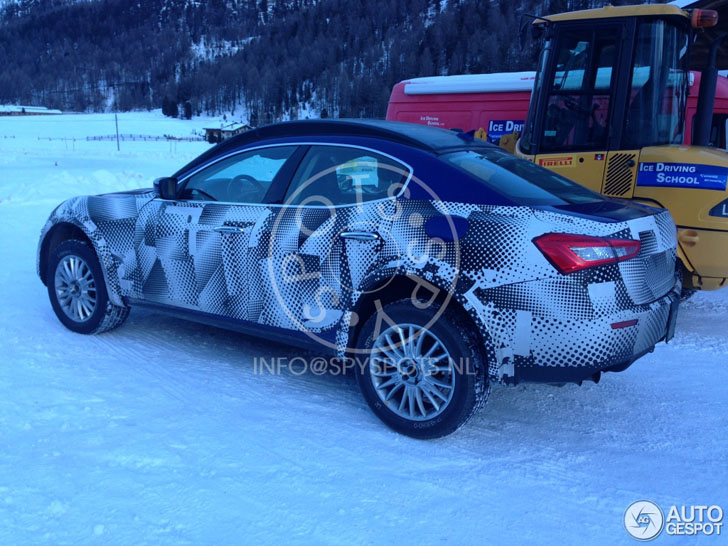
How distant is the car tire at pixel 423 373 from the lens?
317 centimetres

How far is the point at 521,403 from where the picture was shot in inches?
154

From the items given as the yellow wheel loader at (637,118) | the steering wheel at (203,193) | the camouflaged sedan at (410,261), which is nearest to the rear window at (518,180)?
the camouflaged sedan at (410,261)

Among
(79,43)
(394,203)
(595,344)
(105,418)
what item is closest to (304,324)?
(394,203)

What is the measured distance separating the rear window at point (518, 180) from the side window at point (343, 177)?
1.10ft

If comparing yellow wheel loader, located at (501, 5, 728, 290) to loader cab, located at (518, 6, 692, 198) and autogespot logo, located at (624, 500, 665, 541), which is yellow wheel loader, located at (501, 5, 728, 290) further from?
autogespot logo, located at (624, 500, 665, 541)

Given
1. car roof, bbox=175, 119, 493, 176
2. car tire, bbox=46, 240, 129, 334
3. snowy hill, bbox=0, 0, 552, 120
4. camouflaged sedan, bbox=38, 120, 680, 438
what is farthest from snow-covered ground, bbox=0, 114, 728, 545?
snowy hill, bbox=0, 0, 552, 120

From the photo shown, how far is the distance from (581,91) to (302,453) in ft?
14.2

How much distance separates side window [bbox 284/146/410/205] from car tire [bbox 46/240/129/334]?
184cm

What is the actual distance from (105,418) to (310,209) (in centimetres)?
163

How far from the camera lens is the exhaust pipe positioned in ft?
18.4

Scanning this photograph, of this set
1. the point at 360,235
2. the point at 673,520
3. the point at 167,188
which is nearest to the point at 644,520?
the point at 673,520

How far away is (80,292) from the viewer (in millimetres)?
4824

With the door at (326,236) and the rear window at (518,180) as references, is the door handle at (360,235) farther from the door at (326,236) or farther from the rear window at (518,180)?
the rear window at (518,180)

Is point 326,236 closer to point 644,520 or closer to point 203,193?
point 203,193
